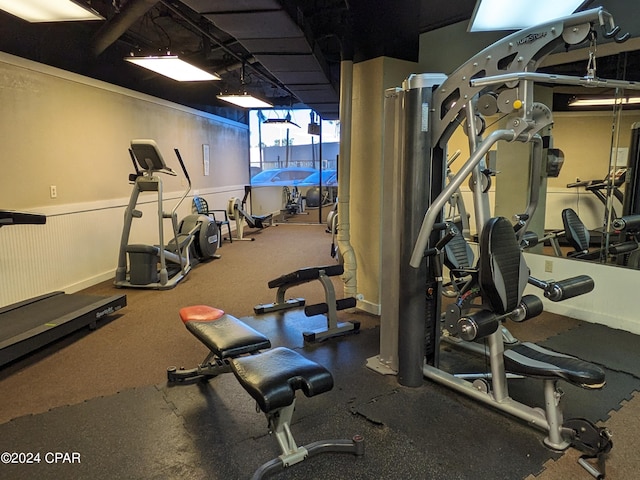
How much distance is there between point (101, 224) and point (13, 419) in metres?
3.16

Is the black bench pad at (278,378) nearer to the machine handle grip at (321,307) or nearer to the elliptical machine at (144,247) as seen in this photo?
the machine handle grip at (321,307)

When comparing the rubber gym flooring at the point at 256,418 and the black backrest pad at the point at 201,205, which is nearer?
the rubber gym flooring at the point at 256,418

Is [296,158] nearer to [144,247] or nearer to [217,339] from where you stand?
[144,247]

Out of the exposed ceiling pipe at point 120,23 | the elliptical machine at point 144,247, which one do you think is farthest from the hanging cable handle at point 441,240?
the elliptical machine at point 144,247

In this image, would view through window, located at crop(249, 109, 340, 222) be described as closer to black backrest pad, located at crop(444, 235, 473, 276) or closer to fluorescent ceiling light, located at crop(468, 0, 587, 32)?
fluorescent ceiling light, located at crop(468, 0, 587, 32)

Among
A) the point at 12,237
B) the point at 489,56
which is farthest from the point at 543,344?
the point at 12,237

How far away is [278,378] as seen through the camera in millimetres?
1722

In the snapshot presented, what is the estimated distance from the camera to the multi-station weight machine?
6.27 ft

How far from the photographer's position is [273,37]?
3.70 metres

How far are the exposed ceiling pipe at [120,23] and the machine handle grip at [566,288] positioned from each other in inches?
146

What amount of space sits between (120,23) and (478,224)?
3.98m

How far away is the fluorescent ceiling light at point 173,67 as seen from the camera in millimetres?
4180

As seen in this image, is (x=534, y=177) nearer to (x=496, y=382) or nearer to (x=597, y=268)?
(x=496, y=382)

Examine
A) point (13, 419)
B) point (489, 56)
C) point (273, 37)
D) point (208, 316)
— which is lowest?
point (13, 419)
